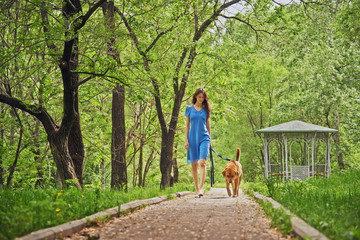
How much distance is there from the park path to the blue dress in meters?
2.81

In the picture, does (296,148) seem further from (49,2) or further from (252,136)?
(49,2)

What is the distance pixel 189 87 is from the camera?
55.9 ft

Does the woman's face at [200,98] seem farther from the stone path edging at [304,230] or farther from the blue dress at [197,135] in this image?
the stone path edging at [304,230]

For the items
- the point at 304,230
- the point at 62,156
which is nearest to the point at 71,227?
the point at 304,230

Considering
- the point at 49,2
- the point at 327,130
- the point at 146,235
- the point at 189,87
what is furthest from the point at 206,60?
the point at 146,235

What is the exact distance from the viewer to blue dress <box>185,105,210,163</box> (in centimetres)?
930

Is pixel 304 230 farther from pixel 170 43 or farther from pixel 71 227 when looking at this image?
pixel 170 43

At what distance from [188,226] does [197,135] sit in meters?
4.47

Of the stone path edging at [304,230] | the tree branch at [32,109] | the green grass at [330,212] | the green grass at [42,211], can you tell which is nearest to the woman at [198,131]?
the green grass at [330,212]

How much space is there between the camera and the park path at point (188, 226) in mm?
4516

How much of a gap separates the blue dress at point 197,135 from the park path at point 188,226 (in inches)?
111

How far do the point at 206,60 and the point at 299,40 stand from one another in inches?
588

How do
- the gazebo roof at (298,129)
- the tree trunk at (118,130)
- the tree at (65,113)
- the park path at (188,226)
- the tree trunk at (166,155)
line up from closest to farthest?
the park path at (188,226) → the tree at (65,113) → the tree trunk at (118,130) → the tree trunk at (166,155) → the gazebo roof at (298,129)

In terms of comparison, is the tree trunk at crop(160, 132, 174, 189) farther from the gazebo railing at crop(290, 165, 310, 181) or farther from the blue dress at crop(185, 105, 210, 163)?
the gazebo railing at crop(290, 165, 310, 181)
